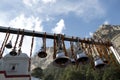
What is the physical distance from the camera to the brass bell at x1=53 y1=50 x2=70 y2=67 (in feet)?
33.1

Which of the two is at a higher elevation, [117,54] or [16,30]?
[16,30]

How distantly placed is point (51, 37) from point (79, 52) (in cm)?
289

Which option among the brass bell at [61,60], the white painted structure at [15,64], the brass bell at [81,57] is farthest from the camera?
the white painted structure at [15,64]

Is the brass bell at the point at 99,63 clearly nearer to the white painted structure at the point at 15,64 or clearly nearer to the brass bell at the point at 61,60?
the brass bell at the point at 61,60

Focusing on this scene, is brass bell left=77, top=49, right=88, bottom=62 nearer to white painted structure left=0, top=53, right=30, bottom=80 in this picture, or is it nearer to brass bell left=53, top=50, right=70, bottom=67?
brass bell left=53, top=50, right=70, bottom=67

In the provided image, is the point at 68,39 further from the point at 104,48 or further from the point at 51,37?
the point at 104,48

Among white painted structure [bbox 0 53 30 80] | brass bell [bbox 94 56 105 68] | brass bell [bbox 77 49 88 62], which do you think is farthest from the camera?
white painted structure [bbox 0 53 30 80]

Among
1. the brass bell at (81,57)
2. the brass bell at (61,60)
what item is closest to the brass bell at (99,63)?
the brass bell at (81,57)

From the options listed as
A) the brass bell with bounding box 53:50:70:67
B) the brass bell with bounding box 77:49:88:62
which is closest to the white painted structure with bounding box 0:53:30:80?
the brass bell with bounding box 77:49:88:62

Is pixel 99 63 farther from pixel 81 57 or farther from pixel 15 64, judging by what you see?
pixel 15 64

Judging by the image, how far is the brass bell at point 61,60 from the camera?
10.1 meters

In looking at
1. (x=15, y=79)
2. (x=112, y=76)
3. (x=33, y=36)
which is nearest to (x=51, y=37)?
(x=33, y=36)

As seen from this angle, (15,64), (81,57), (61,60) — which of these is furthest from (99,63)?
(15,64)

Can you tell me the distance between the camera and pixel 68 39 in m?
Result: 14.9
